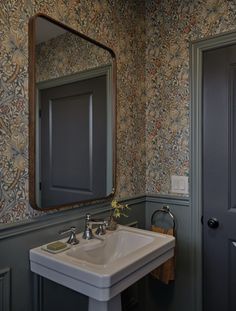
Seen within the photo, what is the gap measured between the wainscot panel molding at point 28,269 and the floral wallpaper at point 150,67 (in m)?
0.54

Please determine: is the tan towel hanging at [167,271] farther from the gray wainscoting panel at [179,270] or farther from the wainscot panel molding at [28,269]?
the wainscot panel molding at [28,269]

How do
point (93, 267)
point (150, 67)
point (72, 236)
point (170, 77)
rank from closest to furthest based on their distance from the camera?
point (93, 267) → point (72, 236) → point (170, 77) → point (150, 67)

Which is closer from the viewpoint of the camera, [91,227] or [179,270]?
[91,227]

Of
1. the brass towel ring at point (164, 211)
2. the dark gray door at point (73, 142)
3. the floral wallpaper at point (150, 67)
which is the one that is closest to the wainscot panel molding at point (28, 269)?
the dark gray door at point (73, 142)

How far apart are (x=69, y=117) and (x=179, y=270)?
1.31 metres

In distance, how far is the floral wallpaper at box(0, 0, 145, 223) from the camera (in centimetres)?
123

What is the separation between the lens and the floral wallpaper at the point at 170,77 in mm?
1879

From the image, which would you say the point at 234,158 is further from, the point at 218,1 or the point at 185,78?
the point at 218,1

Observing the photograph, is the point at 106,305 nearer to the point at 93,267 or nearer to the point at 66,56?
the point at 93,267

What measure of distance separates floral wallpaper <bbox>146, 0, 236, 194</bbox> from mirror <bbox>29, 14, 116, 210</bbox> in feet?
1.36

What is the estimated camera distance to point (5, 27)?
1221 mm

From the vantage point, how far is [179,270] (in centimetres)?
198

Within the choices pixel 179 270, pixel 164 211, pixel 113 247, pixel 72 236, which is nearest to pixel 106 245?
pixel 113 247

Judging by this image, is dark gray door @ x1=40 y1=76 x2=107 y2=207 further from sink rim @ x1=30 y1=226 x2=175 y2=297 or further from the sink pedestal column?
the sink pedestal column
